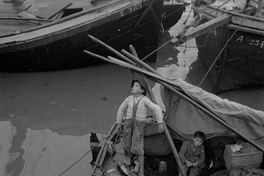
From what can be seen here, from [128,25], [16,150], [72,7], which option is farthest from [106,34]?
[16,150]

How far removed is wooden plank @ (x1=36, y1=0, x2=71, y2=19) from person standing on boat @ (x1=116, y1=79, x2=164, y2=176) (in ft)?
18.4

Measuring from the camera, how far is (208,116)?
4070 mm

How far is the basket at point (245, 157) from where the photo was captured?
13.3 feet

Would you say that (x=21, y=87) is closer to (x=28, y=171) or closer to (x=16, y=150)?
(x=16, y=150)

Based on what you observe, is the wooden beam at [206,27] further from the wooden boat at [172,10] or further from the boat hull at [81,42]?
the wooden boat at [172,10]

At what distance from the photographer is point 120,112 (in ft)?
13.6

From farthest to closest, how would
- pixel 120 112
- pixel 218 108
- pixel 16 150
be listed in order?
1. pixel 16 150
2. pixel 120 112
3. pixel 218 108

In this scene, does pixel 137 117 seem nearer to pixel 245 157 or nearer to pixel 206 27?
pixel 245 157

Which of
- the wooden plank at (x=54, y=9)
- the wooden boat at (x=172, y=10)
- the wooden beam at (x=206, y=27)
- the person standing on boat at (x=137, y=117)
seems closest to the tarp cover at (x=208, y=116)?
the person standing on boat at (x=137, y=117)

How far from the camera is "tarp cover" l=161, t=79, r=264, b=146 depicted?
371 cm

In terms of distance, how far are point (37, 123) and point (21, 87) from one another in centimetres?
165

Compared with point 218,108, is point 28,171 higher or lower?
→ lower

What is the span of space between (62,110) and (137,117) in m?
3.27

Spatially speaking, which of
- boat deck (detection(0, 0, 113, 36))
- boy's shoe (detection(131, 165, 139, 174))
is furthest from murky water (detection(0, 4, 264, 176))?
boat deck (detection(0, 0, 113, 36))
